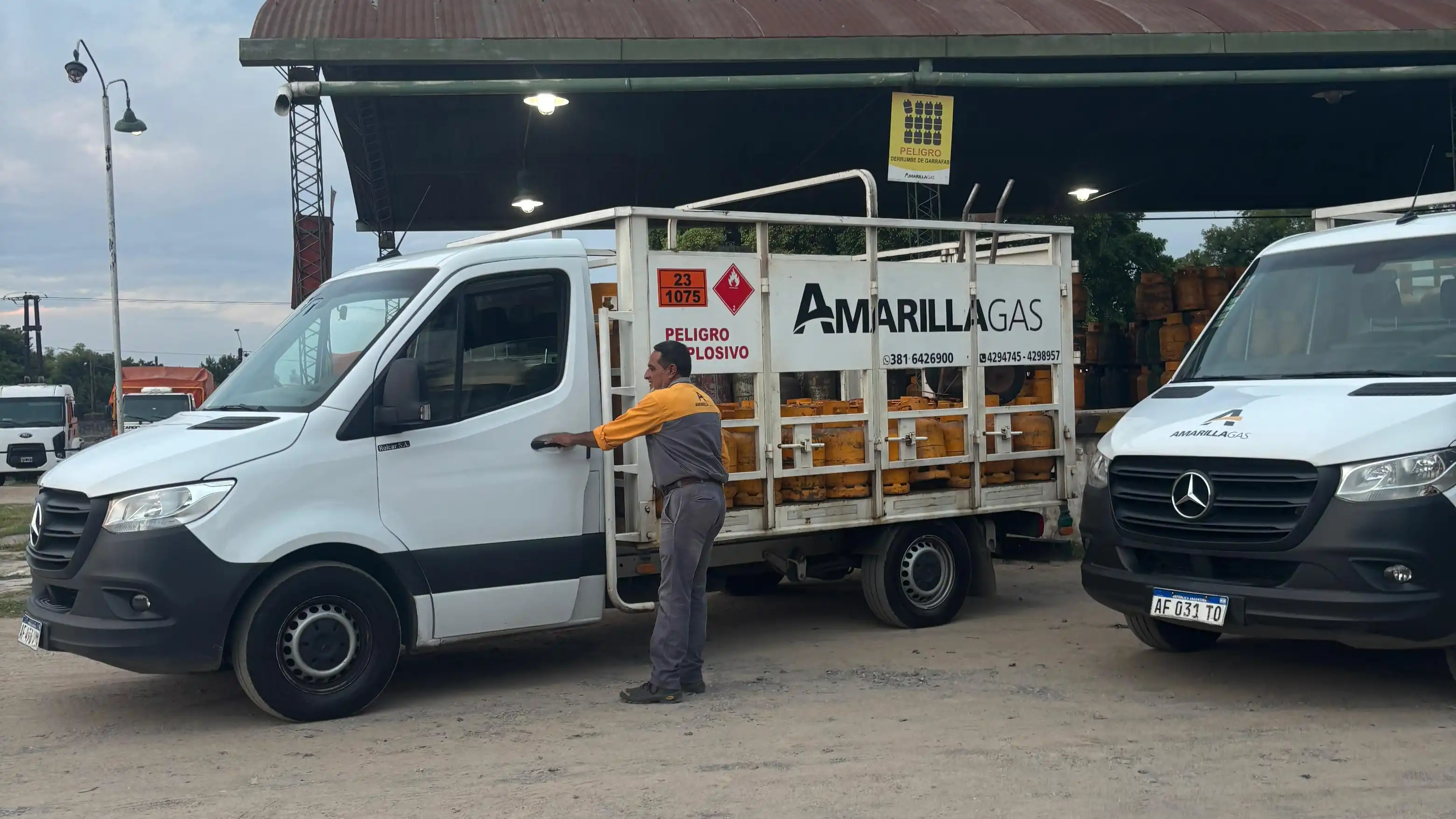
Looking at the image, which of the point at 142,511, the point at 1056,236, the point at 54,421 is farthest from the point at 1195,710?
the point at 54,421

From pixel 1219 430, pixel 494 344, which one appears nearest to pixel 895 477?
pixel 1219 430

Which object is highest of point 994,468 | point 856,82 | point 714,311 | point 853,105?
point 853,105

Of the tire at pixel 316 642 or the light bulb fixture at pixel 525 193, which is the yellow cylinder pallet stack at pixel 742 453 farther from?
the light bulb fixture at pixel 525 193

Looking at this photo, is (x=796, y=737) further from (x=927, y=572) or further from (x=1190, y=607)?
(x=927, y=572)

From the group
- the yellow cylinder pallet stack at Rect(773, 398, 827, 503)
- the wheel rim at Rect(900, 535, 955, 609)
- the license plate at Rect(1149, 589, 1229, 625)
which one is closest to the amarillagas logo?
the license plate at Rect(1149, 589, 1229, 625)

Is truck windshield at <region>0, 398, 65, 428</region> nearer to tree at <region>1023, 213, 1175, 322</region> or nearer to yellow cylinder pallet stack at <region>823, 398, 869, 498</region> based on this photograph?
tree at <region>1023, 213, 1175, 322</region>

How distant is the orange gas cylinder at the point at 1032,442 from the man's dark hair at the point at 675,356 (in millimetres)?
3133

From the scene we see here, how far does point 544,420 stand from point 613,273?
1423 mm

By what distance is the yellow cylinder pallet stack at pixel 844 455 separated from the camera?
8.32 m

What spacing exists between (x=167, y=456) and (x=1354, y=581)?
554cm

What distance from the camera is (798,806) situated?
507 centimetres

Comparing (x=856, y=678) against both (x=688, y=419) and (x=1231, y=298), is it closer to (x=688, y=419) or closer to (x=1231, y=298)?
(x=688, y=419)

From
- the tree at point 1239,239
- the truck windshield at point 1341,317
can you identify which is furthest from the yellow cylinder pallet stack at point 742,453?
the tree at point 1239,239

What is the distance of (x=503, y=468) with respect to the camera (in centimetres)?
702
